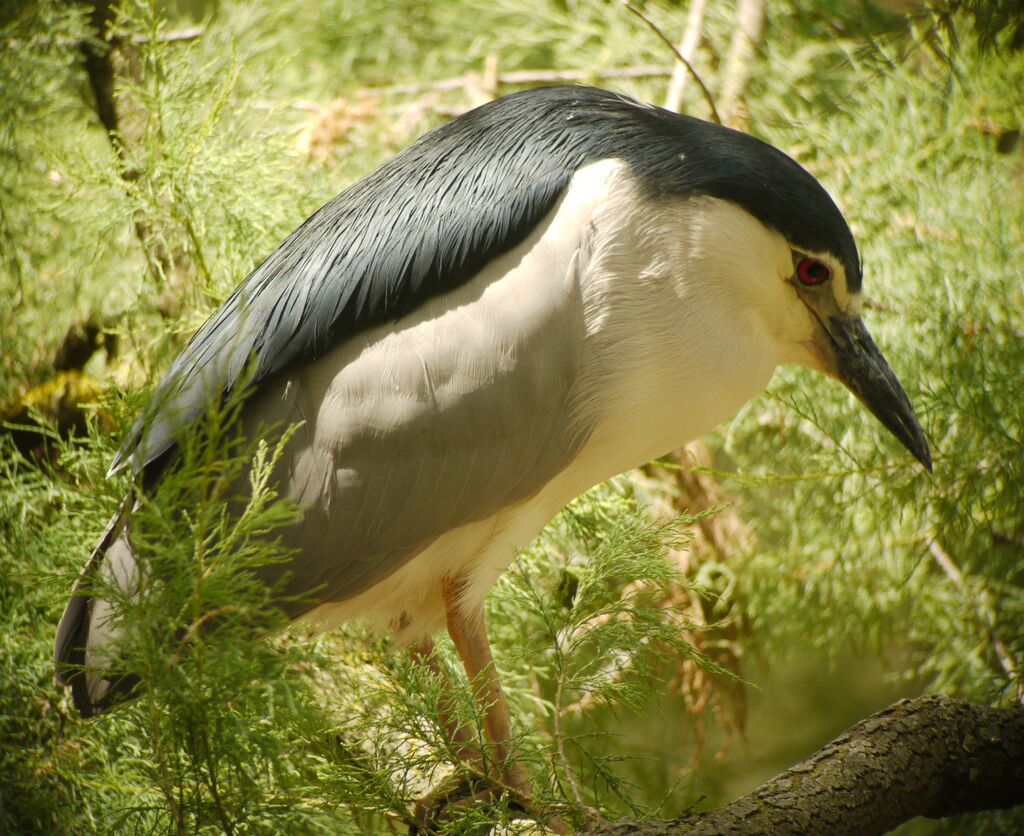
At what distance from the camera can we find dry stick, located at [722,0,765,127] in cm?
267

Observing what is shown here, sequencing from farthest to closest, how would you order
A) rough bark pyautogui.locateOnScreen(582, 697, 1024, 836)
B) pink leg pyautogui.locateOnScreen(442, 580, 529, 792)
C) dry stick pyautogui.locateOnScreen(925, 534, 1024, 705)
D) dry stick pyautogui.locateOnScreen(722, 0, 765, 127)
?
1. dry stick pyautogui.locateOnScreen(722, 0, 765, 127)
2. dry stick pyautogui.locateOnScreen(925, 534, 1024, 705)
3. pink leg pyautogui.locateOnScreen(442, 580, 529, 792)
4. rough bark pyautogui.locateOnScreen(582, 697, 1024, 836)

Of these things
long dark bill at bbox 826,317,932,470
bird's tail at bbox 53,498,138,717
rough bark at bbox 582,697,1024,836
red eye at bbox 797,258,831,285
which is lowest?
rough bark at bbox 582,697,1024,836

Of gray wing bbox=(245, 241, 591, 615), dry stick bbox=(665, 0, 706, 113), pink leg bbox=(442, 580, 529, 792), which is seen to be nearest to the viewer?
gray wing bbox=(245, 241, 591, 615)

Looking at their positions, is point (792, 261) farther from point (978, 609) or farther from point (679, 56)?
point (978, 609)

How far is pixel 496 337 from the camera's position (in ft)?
4.50

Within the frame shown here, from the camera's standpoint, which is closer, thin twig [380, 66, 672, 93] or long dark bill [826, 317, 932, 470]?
long dark bill [826, 317, 932, 470]

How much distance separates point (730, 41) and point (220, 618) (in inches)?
91.8

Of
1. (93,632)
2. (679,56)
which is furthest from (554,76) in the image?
(93,632)

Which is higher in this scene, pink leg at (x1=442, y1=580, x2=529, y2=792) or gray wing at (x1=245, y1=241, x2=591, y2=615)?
gray wing at (x1=245, y1=241, x2=591, y2=615)

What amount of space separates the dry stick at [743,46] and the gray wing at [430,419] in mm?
1538

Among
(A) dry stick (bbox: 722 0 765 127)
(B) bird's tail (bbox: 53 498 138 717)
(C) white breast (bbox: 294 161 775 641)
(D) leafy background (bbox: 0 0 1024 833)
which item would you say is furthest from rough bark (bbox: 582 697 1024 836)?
(A) dry stick (bbox: 722 0 765 127)

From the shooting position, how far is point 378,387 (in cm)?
139

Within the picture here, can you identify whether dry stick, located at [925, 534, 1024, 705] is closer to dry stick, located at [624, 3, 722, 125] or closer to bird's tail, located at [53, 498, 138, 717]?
dry stick, located at [624, 3, 722, 125]

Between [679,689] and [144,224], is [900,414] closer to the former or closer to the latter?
[679,689]
